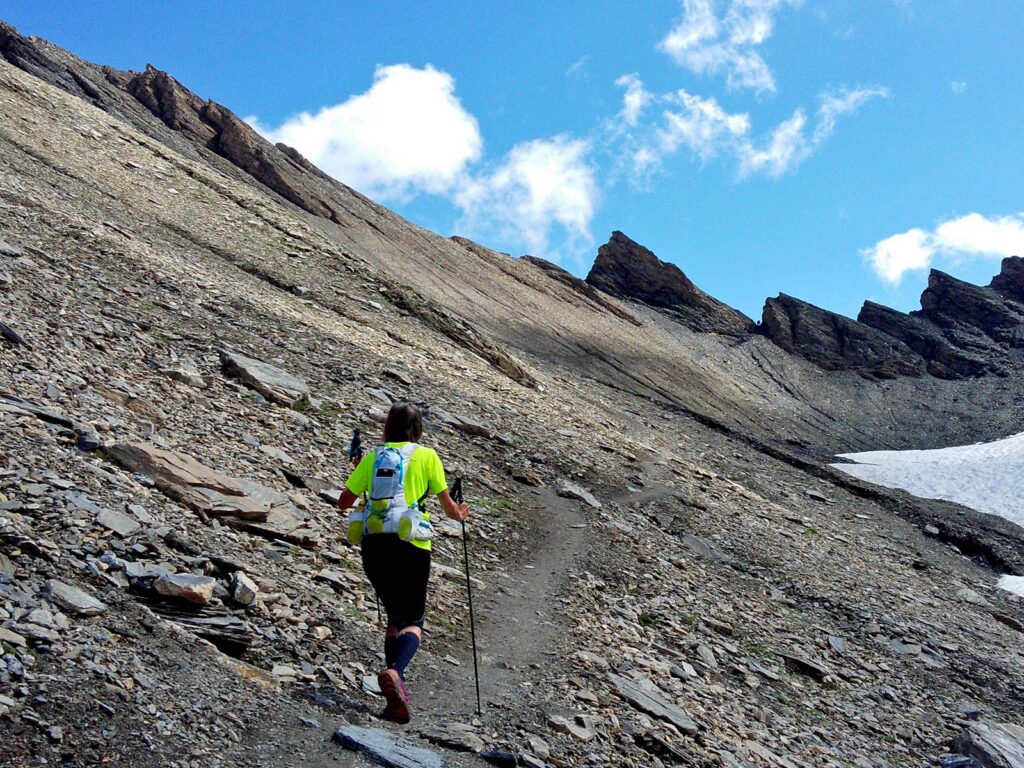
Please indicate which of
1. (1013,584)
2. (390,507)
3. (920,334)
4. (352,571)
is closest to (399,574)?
(390,507)

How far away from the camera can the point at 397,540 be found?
6.54 m

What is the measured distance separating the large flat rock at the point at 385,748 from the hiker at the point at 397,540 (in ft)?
1.34

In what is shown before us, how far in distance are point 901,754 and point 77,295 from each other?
16029 millimetres

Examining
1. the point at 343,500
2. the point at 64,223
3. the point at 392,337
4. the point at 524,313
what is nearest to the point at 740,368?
the point at 524,313

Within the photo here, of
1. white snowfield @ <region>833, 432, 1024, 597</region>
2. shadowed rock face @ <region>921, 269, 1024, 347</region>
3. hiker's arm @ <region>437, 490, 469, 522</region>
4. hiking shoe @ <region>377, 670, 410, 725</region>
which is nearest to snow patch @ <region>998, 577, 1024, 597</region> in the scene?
white snowfield @ <region>833, 432, 1024, 597</region>

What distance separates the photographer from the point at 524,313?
6278 cm

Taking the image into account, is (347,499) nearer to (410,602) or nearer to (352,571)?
(410,602)

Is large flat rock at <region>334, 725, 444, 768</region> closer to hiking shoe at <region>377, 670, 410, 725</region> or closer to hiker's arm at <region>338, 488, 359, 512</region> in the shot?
hiking shoe at <region>377, 670, 410, 725</region>

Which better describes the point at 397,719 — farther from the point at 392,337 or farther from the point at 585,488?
the point at 392,337

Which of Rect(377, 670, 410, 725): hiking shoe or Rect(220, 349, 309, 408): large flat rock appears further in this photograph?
Rect(220, 349, 309, 408): large flat rock

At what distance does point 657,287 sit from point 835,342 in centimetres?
2140

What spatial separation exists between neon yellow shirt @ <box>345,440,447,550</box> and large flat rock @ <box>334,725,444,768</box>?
1437mm

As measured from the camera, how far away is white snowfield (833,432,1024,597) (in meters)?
45.9

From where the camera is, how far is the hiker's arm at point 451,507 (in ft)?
22.7
